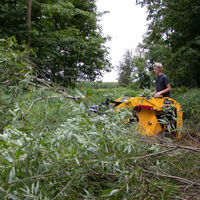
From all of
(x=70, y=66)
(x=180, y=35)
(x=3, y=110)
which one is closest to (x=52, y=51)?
(x=70, y=66)

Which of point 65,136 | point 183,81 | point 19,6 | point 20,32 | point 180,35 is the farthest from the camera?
point 183,81

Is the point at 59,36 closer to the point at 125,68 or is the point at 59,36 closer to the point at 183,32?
the point at 183,32

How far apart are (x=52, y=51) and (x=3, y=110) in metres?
14.0

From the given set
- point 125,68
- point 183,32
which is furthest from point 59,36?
point 125,68

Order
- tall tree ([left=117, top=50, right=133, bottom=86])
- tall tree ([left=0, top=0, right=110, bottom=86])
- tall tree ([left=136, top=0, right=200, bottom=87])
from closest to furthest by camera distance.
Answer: tall tree ([left=136, top=0, right=200, bottom=87]), tall tree ([left=0, top=0, right=110, bottom=86]), tall tree ([left=117, top=50, right=133, bottom=86])

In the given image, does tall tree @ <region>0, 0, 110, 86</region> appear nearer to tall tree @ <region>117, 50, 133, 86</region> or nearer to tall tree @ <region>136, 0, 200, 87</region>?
tall tree @ <region>136, 0, 200, 87</region>

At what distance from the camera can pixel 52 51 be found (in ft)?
51.8

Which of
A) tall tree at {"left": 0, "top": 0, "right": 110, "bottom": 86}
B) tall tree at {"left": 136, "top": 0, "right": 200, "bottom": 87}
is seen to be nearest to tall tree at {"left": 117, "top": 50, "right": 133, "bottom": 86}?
tall tree at {"left": 0, "top": 0, "right": 110, "bottom": 86}

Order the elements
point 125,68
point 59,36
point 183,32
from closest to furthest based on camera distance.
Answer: point 183,32 → point 59,36 → point 125,68

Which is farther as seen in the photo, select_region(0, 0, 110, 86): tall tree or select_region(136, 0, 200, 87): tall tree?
select_region(0, 0, 110, 86): tall tree

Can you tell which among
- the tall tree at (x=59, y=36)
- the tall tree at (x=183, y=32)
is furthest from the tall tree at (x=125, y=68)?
the tall tree at (x=183, y=32)

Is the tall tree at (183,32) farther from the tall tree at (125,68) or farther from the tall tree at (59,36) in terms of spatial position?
the tall tree at (125,68)

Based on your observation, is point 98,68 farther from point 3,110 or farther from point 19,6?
point 3,110

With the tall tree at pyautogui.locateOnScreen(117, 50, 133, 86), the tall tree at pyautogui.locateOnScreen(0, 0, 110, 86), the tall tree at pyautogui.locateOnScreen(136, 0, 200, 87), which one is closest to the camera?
the tall tree at pyautogui.locateOnScreen(136, 0, 200, 87)
